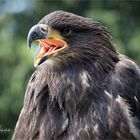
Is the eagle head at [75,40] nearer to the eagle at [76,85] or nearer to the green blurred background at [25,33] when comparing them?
the eagle at [76,85]

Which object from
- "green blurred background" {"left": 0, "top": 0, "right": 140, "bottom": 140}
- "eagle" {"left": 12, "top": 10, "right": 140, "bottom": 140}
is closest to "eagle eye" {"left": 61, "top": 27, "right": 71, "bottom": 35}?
"eagle" {"left": 12, "top": 10, "right": 140, "bottom": 140}

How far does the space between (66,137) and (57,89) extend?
462 mm

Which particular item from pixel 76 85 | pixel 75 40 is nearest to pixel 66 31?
pixel 75 40

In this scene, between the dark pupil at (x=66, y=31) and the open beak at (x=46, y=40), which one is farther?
the dark pupil at (x=66, y=31)

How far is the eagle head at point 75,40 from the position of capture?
7719 millimetres

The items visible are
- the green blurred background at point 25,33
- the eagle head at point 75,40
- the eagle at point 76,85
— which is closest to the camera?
the eagle at point 76,85

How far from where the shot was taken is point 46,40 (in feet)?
25.5

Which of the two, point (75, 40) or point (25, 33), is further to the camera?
point (25, 33)

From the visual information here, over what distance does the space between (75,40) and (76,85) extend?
420 mm

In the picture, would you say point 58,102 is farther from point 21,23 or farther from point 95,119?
point 21,23

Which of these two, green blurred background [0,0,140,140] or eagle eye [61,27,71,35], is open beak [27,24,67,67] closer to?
eagle eye [61,27,71,35]

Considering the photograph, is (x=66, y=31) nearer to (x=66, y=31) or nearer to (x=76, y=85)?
(x=66, y=31)

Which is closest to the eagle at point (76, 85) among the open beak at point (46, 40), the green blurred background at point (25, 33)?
the open beak at point (46, 40)

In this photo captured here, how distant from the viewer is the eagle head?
772cm
